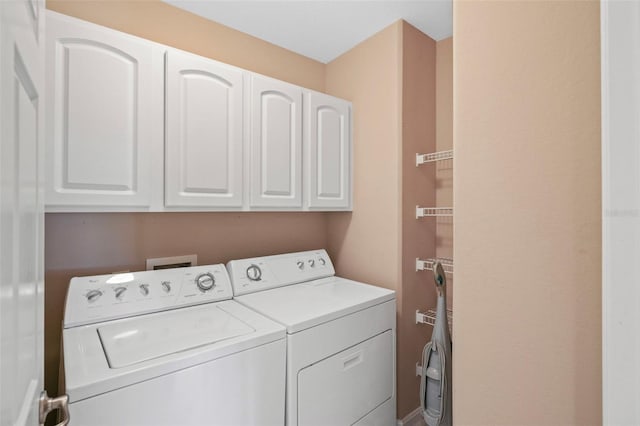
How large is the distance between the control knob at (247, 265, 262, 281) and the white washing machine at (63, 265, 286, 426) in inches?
9.5

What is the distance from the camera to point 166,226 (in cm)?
171

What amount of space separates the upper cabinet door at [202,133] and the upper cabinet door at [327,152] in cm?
49

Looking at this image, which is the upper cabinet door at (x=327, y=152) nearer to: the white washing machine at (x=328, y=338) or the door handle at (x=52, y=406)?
the white washing machine at (x=328, y=338)

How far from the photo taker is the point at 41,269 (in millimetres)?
679

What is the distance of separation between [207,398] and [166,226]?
101 centimetres

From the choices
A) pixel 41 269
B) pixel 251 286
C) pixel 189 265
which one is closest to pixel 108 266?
pixel 189 265

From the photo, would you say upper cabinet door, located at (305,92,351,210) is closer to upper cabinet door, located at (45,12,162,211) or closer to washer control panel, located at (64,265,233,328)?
washer control panel, located at (64,265,233,328)

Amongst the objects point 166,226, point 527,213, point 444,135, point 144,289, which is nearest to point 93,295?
point 144,289

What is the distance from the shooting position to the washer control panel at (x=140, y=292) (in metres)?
1.25

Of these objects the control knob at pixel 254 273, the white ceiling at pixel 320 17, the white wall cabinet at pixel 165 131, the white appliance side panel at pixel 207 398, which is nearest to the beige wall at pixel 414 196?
the white ceiling at pixel 320 17

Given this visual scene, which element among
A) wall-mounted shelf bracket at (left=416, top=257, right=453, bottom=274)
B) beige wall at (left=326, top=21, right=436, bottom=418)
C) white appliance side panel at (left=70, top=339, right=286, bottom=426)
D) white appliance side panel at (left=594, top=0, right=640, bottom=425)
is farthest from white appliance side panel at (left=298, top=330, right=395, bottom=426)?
white appliance side panel at (left=594, top=0, right=640, bottom=425)

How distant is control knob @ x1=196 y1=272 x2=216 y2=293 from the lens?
1558mm

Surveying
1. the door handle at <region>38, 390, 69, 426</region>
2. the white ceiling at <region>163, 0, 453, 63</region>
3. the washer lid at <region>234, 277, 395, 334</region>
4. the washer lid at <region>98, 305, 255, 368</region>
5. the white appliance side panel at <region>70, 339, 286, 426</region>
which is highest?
the white ceiling at <region>163, 0, 453, 63</region>

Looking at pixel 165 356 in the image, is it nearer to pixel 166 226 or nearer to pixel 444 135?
pixel 166 226
